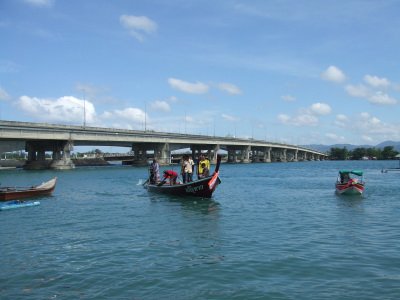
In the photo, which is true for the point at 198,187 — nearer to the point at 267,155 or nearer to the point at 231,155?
the point at 231,155

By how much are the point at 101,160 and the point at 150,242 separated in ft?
534

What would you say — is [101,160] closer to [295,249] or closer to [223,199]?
[223,199]

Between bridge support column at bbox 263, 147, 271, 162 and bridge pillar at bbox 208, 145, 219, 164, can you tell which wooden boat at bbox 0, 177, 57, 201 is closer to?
bridge pillar at bbox 208, 145, 219, 164

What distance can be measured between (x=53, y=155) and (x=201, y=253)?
291ft

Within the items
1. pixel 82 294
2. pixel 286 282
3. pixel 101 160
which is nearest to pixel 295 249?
pixel 286 282

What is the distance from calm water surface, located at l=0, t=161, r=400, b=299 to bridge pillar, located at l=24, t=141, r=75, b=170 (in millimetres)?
70659

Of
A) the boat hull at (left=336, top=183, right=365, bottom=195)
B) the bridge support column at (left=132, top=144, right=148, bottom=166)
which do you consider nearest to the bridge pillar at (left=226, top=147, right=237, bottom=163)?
the bridge support column at (left=132, top=144, right=148, bottom=166)

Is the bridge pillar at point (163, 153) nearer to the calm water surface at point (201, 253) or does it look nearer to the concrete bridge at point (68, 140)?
the concrete bridge at point (68, 140)

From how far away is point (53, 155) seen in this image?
Answer: 3834 inches

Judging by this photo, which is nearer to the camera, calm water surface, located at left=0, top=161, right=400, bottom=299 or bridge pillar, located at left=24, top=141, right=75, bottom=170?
calm water surface, located at left=0, top=161, right=400, bottom=299

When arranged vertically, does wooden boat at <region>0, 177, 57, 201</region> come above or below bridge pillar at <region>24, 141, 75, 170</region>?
below

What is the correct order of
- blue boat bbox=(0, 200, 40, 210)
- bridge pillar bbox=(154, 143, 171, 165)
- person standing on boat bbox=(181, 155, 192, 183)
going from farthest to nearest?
bridge pillar bbox=(154, 143, 171, 165) → person standing on boat bbox=(181, 155, 192, 183) → blue boat bbox=(0, 200, 40, 210)

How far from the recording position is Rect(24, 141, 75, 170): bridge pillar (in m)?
94.7

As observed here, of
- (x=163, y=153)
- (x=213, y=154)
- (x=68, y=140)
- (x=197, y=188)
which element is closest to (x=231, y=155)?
(x=213, y=154)
